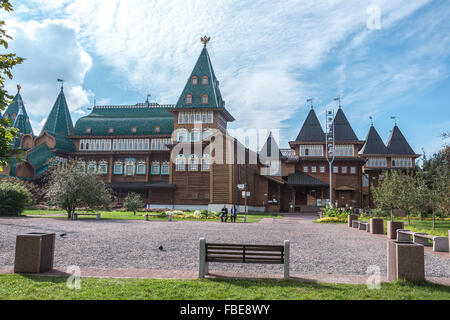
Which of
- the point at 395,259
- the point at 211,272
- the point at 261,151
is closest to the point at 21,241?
the point at 211,272

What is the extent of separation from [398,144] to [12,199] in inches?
2038

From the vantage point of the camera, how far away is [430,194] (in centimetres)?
2133

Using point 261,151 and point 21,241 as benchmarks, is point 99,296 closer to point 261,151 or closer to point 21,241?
point 21,241

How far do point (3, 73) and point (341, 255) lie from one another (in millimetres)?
9442

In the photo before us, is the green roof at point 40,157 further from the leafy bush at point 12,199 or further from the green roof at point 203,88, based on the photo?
the leafy bush at point 12,199

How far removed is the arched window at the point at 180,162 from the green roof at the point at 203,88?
7.87 metres

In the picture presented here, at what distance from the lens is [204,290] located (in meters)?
6.04

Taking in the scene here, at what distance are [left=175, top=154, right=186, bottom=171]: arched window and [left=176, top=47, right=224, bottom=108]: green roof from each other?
25.8ft

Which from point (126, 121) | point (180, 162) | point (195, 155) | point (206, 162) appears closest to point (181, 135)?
point (180, 162)

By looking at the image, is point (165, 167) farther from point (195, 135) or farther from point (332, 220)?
point (332, 220)

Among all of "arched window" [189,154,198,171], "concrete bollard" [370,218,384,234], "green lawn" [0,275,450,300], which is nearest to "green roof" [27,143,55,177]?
"arched window" [189,154,198,171]

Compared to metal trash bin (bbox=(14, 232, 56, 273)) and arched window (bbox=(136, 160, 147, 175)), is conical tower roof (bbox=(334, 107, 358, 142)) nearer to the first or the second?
arched window (bbox=(136, 160, 147, 175))

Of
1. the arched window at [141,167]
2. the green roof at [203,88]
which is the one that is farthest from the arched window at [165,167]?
the green roof at [203,88]

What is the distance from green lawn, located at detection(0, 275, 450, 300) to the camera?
5.62 m
